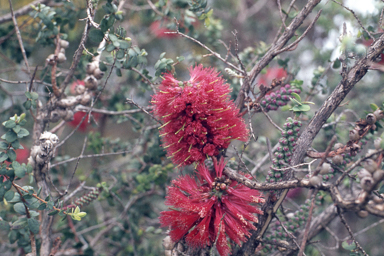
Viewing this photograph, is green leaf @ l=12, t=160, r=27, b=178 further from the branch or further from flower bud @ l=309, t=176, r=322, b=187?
flower bud @ l=309, t=176, r=322, b=187

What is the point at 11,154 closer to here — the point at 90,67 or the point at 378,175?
the point at 90,67

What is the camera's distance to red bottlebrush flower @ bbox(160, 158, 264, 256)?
92 centimetres

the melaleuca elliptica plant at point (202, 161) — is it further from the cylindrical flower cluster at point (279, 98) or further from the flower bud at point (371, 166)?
the flower bud at point (371, 166)

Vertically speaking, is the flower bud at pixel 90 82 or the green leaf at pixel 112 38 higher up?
the green leaf at pixel 112 38

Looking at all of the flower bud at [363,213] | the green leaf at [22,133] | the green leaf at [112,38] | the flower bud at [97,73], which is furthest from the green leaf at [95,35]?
the flower bud at [363,213]

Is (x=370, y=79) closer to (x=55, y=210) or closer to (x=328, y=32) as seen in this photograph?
(x=328, y=32)

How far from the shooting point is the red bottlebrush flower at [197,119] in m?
0.93

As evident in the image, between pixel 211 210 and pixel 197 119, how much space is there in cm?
30

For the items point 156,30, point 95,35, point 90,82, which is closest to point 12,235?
point 90,82

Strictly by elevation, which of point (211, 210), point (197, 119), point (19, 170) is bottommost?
point (19, 170)

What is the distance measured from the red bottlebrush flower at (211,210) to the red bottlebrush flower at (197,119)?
0.07m

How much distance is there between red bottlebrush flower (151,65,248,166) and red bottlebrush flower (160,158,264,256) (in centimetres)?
7

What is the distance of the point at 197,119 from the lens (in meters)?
0.94

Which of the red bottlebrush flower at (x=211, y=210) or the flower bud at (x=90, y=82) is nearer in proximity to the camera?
the red bottlebrush flower at (x=211, y=210)
